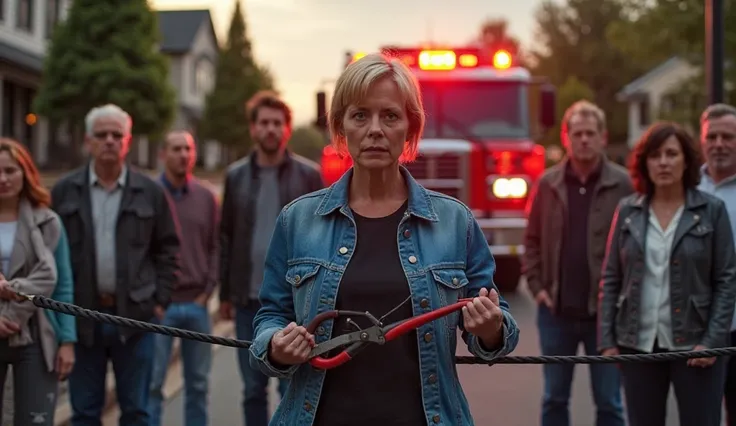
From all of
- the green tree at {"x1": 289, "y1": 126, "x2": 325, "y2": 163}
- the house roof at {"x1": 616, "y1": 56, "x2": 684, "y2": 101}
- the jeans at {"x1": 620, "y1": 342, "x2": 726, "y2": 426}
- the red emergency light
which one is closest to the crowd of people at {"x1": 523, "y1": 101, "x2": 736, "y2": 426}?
the jeans at {"x1": 620, "y1": 342, "x2": 726, "y2": 426}

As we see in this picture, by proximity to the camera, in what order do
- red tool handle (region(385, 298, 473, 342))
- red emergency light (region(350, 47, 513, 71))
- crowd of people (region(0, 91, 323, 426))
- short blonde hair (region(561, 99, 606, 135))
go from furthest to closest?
red emergency light (region(350, 47, 513, 71)) → short blonde hair (region(561, 99, 606, 135)) → crowd of people (region(0, 91, 323, 426)) → red tool handle (region(385, 298, 473, 342))

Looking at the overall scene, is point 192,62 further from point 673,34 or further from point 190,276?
point 190,276

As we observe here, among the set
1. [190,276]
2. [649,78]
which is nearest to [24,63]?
[190,276]

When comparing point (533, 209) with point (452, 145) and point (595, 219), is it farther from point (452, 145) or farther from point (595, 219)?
point (452, 145)

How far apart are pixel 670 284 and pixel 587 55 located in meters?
77.8

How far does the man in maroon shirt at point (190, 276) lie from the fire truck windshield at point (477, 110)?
6177 mm

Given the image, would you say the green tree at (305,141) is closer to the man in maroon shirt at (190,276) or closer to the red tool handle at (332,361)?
the man in maroon shirt at (190,276)

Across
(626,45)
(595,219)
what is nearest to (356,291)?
(595,219)

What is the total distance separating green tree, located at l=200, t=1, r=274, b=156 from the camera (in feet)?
208

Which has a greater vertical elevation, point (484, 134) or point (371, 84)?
point (484, 134)

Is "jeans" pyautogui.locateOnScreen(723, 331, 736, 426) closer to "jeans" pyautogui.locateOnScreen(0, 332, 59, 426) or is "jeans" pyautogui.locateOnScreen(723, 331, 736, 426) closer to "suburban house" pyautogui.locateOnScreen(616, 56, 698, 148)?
"jeans" pyautogui.locateOnScreen(0, 332, 59, 426)

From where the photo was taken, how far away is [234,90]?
214ft

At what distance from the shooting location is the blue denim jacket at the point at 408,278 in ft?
8.80

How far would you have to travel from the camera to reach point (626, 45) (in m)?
28.1
